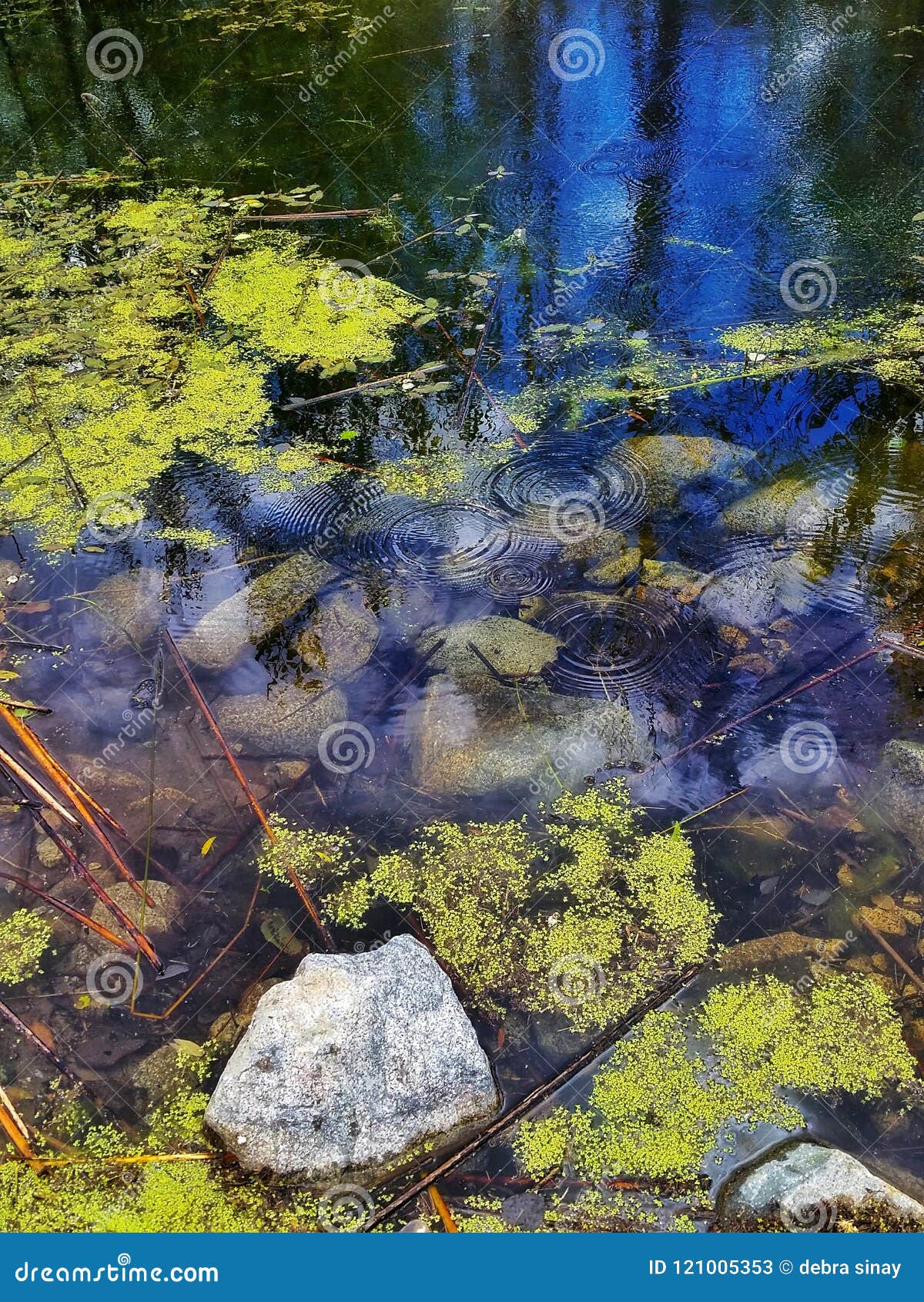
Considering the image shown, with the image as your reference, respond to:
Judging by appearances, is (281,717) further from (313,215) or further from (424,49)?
(424,49)

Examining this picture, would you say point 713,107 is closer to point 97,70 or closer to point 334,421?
point 334,421

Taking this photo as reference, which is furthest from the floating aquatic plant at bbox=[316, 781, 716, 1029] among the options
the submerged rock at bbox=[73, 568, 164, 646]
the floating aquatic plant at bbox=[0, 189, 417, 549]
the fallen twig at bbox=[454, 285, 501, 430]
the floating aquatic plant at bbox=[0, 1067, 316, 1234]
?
the fallen twig at bbox=[454, 285, 501, 430]

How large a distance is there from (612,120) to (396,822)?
5.56m

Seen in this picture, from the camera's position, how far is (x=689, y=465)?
396 centimetres

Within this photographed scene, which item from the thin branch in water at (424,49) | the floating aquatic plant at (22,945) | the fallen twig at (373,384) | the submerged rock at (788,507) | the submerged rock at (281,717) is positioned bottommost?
the floating aquatic plant at (22,945)

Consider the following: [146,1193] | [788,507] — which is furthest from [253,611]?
[788,507]

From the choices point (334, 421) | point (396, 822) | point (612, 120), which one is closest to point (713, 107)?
point (612, 120)

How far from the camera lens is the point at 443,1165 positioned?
221cm

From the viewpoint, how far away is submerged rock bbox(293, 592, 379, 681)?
3.37 meters

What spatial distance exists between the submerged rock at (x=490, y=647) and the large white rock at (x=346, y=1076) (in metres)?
1.19

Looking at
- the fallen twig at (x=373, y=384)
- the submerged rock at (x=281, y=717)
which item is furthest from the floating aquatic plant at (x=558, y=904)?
the fallen twig at (x=373, y=384)

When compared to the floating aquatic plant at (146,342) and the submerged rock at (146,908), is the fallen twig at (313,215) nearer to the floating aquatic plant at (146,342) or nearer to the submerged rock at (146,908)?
the floating aquatic plant at (146,342)

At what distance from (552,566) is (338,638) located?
2.75 feet

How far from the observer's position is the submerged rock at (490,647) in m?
3.28
